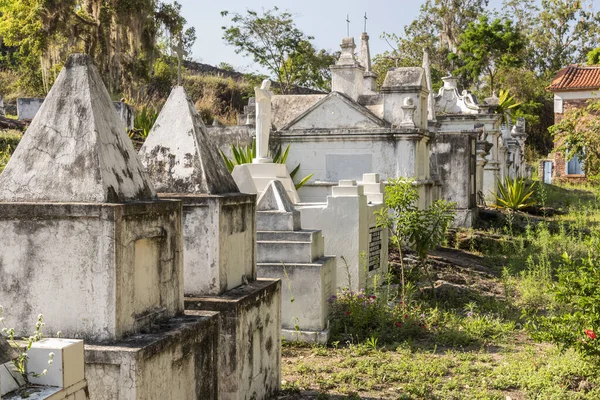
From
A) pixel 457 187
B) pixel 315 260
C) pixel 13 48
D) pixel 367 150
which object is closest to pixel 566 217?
pixel 457 187

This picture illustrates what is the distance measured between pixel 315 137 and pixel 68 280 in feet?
38.7

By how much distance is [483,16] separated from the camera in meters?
38.1

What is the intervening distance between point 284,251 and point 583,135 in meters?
4.28

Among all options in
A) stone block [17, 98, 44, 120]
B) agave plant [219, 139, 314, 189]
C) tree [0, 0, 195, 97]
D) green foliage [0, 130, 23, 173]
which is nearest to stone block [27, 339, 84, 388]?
agave plant [219, 139, 314, 189]

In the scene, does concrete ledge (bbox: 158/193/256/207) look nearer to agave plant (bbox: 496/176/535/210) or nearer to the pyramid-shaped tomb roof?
the pyramid-shaped tomb roof

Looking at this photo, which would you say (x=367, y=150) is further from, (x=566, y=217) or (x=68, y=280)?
(x=68, y=280)

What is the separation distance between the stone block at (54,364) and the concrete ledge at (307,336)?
17.5 ft

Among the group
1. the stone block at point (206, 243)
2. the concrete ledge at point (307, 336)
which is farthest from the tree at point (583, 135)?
the stone block at point (206, 243)

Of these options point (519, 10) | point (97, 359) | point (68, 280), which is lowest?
point (97, 359)

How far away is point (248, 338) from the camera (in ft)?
18.9

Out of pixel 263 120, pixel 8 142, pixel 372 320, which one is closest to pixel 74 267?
pixel 372 320

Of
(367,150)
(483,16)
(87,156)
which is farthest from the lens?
(483,16)

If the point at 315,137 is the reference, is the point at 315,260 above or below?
below

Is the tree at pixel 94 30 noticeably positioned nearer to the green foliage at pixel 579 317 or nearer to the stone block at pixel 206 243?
the stone block at pixel 206 243
